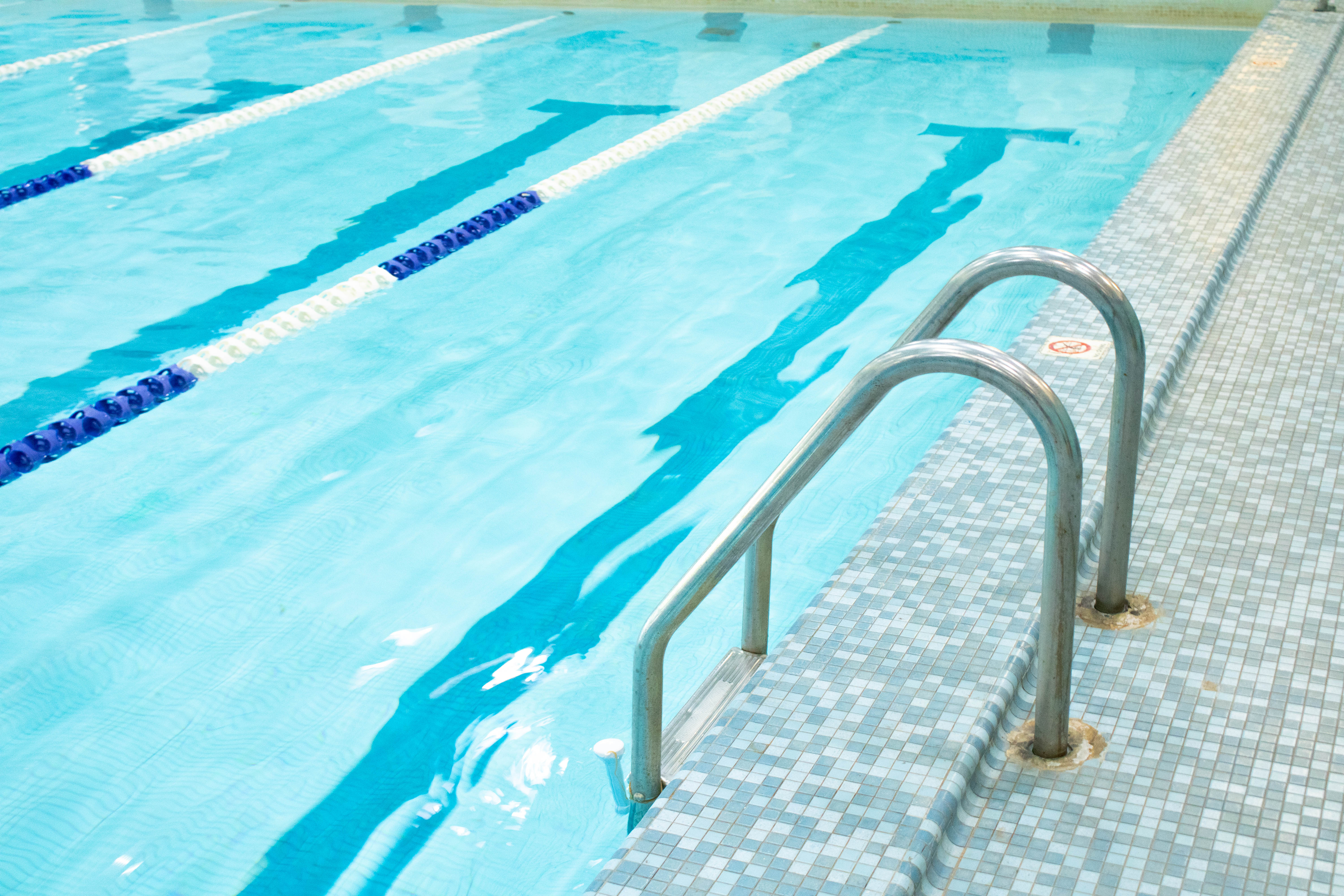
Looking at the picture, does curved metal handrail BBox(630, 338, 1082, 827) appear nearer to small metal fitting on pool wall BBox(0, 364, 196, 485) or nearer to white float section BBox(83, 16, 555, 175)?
small metal fitting on pool wall BBox(0, 364, 196, 485)

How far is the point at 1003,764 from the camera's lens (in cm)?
179

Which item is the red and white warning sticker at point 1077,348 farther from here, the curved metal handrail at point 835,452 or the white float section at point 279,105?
the white float section at point 279,105

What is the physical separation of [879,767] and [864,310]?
131 inches

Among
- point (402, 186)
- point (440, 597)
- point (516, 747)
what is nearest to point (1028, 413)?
point (516, 747)

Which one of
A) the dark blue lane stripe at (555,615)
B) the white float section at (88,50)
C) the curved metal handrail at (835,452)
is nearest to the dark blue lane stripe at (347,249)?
the dark blue lane stripe at (555,615)

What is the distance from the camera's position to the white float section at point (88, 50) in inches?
362

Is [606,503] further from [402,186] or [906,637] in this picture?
[402,186]

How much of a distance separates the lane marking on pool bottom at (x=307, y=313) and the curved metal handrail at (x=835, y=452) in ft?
9.80

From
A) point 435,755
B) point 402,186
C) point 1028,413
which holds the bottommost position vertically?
point 435,755

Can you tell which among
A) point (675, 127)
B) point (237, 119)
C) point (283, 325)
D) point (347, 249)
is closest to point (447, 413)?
point (283, 325)

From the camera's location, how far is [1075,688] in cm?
192

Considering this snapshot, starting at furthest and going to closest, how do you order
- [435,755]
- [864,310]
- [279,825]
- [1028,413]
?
[864,310] → [435,755] → [279,825] → [1028,413]

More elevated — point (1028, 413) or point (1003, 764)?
point (1028, 413)

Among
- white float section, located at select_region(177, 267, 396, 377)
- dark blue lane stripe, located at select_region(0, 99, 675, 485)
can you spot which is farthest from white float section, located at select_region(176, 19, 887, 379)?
dark blue lane stripe, located at select_region(0, 99, 675, 485)
